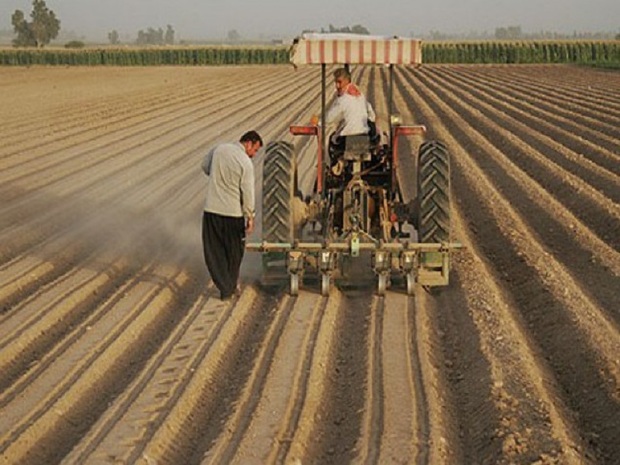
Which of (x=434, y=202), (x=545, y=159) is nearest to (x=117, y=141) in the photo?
(x=545, y=159)

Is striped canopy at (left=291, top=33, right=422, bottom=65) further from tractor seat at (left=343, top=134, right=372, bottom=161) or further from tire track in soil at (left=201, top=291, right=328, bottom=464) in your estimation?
tire track in soil at (left=201, top=291, right=328, bottom=464)

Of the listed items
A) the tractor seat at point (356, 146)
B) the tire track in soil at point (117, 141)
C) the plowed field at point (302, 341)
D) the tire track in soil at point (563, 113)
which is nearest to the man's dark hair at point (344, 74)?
the tractor seat at point (356, 146)

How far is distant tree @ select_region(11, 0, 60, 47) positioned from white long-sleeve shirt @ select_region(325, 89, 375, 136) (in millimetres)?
111481

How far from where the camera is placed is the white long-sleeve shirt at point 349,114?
779cm

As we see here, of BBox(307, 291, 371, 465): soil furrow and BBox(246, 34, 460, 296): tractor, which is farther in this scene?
BBox(246, 34, 460, 296): tractor

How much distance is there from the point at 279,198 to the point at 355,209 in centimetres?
62

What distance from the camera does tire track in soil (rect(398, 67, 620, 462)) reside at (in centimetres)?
527

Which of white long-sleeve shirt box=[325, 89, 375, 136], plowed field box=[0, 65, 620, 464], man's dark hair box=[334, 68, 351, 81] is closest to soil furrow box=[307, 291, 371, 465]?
plowed field box=[0, 65, 620, 464]

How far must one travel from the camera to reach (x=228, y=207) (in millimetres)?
7348

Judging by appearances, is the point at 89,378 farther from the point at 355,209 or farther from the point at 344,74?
the point at 344,74

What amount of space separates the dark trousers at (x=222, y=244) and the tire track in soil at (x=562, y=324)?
2152 millimetres

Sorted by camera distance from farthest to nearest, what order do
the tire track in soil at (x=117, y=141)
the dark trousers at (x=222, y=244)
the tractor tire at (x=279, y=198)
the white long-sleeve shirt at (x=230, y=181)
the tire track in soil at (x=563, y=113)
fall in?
the tire track in soil at (x=563, y=113) < the tire track in soil at (x=117, y=141) < the tractor tire at (x=279, y=198) < the dark trousers at (x=222, y=244) < the white long-sleeve shirt at (x=230, y=181)

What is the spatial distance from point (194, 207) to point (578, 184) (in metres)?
4.83

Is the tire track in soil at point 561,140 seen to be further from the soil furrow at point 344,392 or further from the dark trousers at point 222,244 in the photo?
the dark trousers at point 222,244
